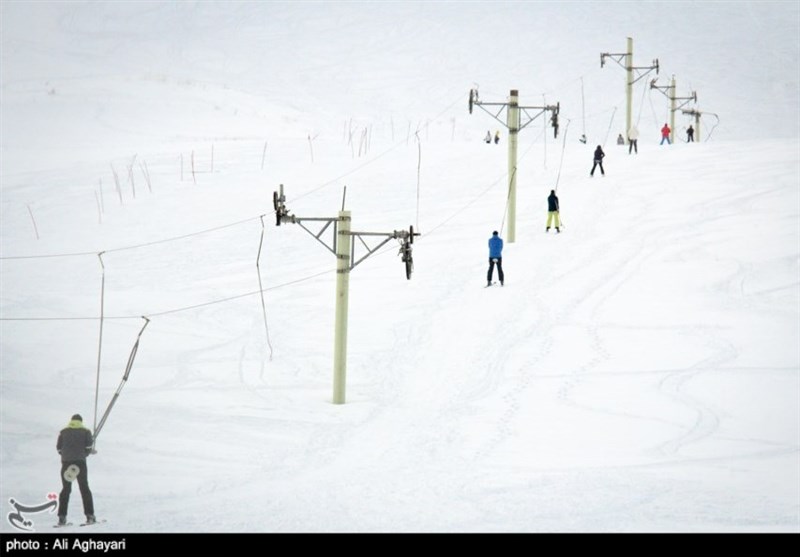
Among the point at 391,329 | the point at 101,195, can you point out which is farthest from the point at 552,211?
the point at 101,195

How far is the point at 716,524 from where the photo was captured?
48.9ft

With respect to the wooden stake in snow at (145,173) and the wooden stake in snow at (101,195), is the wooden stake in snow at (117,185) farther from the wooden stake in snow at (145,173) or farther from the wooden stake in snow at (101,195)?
the wooden stake in snow at (145,173)

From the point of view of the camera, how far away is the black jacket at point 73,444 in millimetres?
14242

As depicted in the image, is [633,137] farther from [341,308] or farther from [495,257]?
[341,308]

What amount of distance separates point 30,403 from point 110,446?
302 centimetres

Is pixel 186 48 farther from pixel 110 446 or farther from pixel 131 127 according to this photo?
pixel 110 446

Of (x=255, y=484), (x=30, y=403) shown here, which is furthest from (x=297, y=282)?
(x=255, y=484)

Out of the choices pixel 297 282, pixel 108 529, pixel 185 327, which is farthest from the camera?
pixel 297 282

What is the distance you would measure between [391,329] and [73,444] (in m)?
13.0

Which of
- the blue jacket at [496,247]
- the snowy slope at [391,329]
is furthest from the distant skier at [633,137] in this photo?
the blue jacket at [496,247]

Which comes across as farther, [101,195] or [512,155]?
[101,195]

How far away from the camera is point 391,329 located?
26641mm

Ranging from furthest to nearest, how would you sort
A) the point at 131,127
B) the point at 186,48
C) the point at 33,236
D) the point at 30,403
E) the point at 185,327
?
the point at 186,48
the point at 131,127
the point at 33,236
the point at 185,327
the point at 30,403

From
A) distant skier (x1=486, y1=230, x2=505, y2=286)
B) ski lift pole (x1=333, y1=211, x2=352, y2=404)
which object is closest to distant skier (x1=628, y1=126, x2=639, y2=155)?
distant skier (x1=486, y1=230, x2=505, y2=286)
